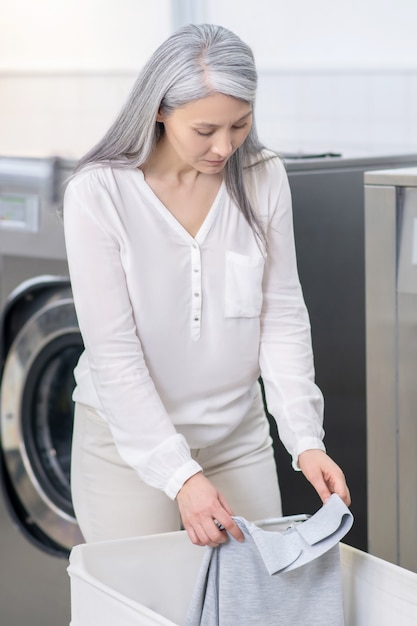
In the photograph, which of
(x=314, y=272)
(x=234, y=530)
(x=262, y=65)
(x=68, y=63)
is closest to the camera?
(x=234, y=530)

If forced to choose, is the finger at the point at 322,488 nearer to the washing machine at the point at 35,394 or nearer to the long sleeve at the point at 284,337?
the long sleeve at the point at 284,337

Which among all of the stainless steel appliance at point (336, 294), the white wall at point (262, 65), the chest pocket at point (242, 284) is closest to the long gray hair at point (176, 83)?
the chest pocket at point (242, 284)

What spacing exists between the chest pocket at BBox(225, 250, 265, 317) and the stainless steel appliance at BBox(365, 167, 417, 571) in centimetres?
38

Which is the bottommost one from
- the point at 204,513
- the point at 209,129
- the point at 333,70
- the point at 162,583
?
the point at 162,583

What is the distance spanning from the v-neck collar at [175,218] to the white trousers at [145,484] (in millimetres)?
301

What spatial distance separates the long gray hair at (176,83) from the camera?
126cm

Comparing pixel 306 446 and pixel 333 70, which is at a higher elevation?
pixel 333 70

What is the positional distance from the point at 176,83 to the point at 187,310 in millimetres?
303

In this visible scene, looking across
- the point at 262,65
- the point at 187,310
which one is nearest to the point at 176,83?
the point at 187,310

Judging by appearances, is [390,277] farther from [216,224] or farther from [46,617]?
[46,617]

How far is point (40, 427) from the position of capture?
2299mm

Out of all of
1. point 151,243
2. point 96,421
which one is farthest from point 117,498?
point 151,243

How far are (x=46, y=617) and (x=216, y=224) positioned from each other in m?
1.23

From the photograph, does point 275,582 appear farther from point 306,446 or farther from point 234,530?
point 306,446
